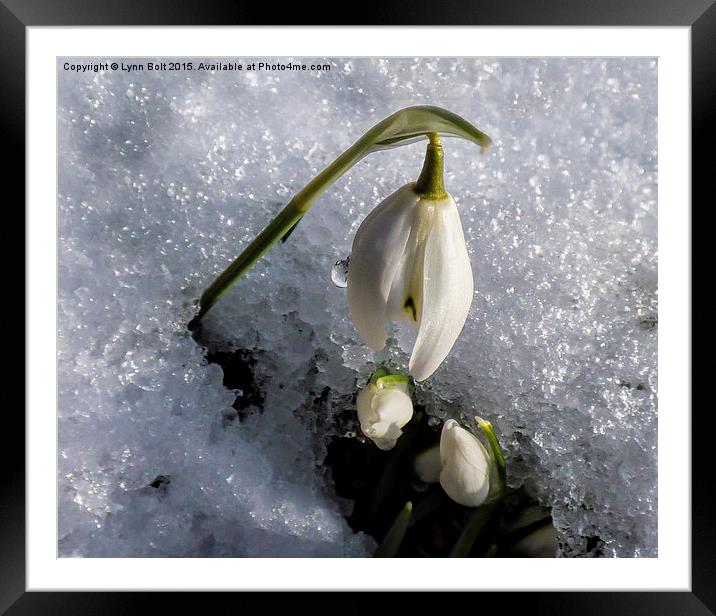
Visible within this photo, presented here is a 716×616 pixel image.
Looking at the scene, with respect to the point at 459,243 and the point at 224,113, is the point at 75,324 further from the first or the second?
the point at 459,243

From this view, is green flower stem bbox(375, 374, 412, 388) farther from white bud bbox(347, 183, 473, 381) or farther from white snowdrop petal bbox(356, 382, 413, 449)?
white bud bbox(347, 183, 473, 381)

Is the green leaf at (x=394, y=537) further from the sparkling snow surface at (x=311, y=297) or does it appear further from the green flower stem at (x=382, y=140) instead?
the green flower stem at (x=382, y=140)

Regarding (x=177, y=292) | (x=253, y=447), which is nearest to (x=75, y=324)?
(x=177, y=292)

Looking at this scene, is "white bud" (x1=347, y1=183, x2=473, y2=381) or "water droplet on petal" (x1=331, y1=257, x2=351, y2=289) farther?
"water droplet on petal" (x1=331, y1=257, x2=351, y2=289)

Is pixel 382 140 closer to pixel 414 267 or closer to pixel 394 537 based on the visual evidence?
pixel 414 267

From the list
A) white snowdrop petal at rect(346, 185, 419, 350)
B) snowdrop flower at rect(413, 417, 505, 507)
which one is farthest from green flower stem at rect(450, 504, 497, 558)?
white snowdrop petal at rect(346, 185, 419, 350)
